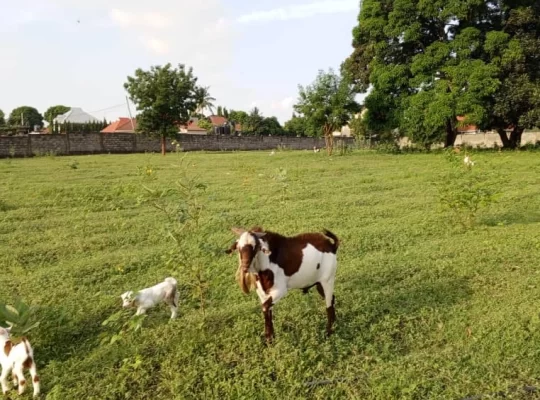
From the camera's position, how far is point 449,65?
23.5 m

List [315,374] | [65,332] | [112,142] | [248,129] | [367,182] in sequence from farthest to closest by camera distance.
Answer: [248,129]
[112,142]
[367,182]
[65,332]
[315,374]

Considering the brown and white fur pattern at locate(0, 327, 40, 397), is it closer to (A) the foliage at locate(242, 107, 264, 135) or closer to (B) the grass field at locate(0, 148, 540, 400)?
(B) the grass field at locate(0, 148, 540, 400)

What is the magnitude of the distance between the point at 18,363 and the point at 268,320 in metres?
1.86

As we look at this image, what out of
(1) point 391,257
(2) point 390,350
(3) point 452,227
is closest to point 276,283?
(2) point 390,350

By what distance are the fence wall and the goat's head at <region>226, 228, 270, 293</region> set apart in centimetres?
2646

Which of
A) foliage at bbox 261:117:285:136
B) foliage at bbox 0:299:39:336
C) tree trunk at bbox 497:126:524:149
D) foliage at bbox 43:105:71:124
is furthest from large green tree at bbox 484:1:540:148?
foliage at bbox 43:105:71:124

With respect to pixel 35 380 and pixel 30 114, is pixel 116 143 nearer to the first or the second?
pixel 35 380

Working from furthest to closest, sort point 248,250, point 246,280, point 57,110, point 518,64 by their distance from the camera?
1. point 57,110
2. point 518,64
3. point 246,280
4. point 248,250

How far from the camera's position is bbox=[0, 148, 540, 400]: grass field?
3.44 metres

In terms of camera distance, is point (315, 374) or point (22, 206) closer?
point (315, 374)

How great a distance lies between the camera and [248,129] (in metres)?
67.8

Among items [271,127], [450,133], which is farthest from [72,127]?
[450,133]

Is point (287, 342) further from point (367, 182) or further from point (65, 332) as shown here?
point (367, 182)

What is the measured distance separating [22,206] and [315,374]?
8426 mm
